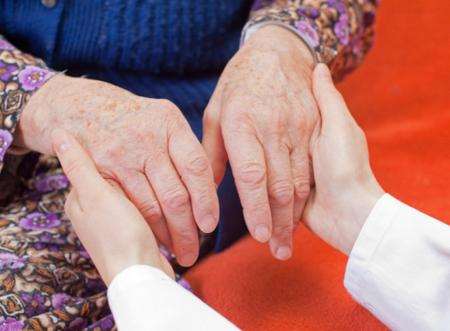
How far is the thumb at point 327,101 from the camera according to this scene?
2.76 feet

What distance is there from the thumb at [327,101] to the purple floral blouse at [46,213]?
10 cm

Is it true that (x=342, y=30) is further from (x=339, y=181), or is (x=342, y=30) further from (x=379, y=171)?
(x=339, y=181)

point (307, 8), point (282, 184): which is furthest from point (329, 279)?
point (307, 8)

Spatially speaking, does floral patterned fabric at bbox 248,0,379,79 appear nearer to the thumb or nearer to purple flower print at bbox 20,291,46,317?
the thumb

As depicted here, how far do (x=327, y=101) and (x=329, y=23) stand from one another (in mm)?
249

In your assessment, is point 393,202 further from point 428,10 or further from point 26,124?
point 428,10

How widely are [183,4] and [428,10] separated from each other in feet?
1.92

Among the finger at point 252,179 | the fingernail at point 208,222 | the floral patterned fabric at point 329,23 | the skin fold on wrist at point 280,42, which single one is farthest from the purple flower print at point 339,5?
the fingernail at point 208,222

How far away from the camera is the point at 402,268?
2.36 feet

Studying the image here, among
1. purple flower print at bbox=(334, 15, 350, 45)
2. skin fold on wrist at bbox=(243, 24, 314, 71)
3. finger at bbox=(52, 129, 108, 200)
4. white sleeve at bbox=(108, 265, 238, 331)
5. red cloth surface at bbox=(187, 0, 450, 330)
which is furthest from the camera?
purple flower print at bbox=(334, 15, 350, 45)

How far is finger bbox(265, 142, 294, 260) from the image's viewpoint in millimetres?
828

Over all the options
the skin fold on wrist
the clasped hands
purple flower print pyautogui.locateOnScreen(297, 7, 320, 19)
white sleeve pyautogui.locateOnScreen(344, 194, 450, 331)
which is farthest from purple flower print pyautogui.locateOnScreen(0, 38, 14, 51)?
white sleeve pyautogui.locateOnScreen(344, 194, 450, 331)

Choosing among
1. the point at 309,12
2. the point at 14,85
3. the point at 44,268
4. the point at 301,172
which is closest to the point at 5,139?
the point at 14,85

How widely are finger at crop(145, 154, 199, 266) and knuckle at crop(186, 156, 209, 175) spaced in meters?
0.02
